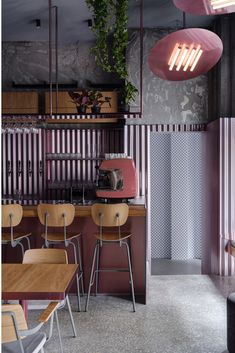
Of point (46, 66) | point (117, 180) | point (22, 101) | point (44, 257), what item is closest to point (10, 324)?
point (44, 257)

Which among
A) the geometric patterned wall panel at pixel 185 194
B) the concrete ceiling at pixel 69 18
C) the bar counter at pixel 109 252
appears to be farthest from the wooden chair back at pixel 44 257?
the geometric patterned wall panel at pixel 185 194

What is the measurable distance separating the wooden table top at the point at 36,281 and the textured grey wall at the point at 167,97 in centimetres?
436

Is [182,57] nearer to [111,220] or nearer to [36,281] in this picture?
[36,281]

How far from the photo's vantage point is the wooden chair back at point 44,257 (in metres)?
3.48

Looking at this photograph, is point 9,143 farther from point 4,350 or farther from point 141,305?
point 4,350

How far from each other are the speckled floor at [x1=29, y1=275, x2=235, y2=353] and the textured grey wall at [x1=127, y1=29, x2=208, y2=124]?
2874 mm

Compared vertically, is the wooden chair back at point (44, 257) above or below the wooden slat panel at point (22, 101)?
below

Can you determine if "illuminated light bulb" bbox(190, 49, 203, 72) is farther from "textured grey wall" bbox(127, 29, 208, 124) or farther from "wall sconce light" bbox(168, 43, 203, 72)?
"textured grey wall" bbox(127, 29, 208, 124)

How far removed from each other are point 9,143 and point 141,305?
4061mm

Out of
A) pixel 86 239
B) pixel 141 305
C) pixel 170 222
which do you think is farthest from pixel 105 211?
pixel 170 222

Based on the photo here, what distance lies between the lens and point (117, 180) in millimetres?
5277

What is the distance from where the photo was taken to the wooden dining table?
2502 millimetres

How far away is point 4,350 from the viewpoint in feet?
7.50

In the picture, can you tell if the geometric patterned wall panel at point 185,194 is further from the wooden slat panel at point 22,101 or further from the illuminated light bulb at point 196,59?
the illuminated light bulb at point 196,59
